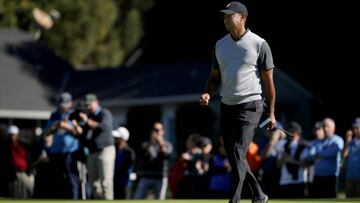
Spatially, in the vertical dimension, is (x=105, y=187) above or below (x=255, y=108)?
below

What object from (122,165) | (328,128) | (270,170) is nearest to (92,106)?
(122,165)

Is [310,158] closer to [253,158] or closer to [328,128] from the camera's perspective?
[328,128]

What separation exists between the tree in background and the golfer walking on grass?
122 ft

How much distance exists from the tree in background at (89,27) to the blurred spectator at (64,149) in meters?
28.0

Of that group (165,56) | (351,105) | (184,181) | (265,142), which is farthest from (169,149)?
(165,56)

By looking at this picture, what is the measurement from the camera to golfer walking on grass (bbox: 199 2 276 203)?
11430 mm

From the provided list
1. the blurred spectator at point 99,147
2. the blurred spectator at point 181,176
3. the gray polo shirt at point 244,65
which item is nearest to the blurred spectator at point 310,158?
the blurred spectator at point 181,176

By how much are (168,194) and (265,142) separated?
3.73 metres

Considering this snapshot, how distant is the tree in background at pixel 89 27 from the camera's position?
166ft

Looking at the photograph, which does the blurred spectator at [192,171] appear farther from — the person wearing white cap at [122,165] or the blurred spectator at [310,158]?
the blurred spectator at [310,158]

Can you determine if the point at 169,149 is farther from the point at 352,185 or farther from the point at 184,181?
the point at 352,185

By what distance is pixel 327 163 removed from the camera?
18344 millimetres

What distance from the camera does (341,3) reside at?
34.2 m

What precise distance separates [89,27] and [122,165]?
1353 inches
